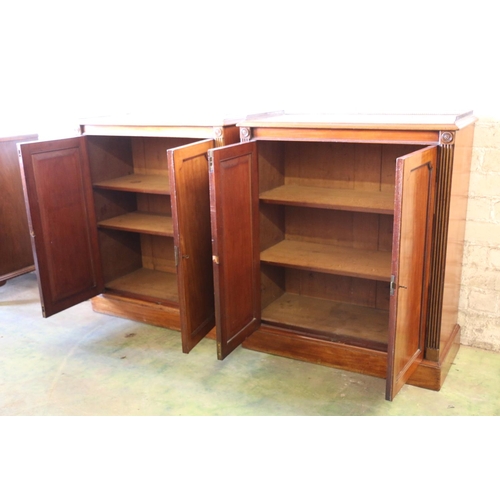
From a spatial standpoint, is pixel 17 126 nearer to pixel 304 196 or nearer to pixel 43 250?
pixel 43 250

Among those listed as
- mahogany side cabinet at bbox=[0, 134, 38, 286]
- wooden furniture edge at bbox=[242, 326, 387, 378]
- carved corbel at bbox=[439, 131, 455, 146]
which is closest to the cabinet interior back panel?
carved corbel at bbox=[439, 131, 455, 146]

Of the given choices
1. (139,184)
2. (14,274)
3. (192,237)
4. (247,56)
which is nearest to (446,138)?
(192,237)

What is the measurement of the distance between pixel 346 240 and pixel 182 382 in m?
1.24

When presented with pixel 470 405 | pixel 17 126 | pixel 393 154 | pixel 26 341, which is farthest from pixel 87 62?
pixel 470 405

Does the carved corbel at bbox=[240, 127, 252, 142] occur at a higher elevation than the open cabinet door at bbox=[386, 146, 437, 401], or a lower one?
higher

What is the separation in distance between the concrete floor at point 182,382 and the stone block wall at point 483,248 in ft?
0.45

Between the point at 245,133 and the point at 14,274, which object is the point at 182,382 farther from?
the point at 14,274

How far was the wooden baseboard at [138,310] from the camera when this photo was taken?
136 inches

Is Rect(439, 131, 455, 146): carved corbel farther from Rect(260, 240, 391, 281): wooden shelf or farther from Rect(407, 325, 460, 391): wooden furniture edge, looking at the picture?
Rect(407, 325, 460, 391): wooden furniture edge

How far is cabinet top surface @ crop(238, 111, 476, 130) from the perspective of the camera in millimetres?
2383

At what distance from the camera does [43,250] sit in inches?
123

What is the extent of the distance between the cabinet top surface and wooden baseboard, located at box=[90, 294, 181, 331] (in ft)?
4.34

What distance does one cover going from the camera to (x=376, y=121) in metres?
2.54

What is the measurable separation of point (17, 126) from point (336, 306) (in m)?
3.13
